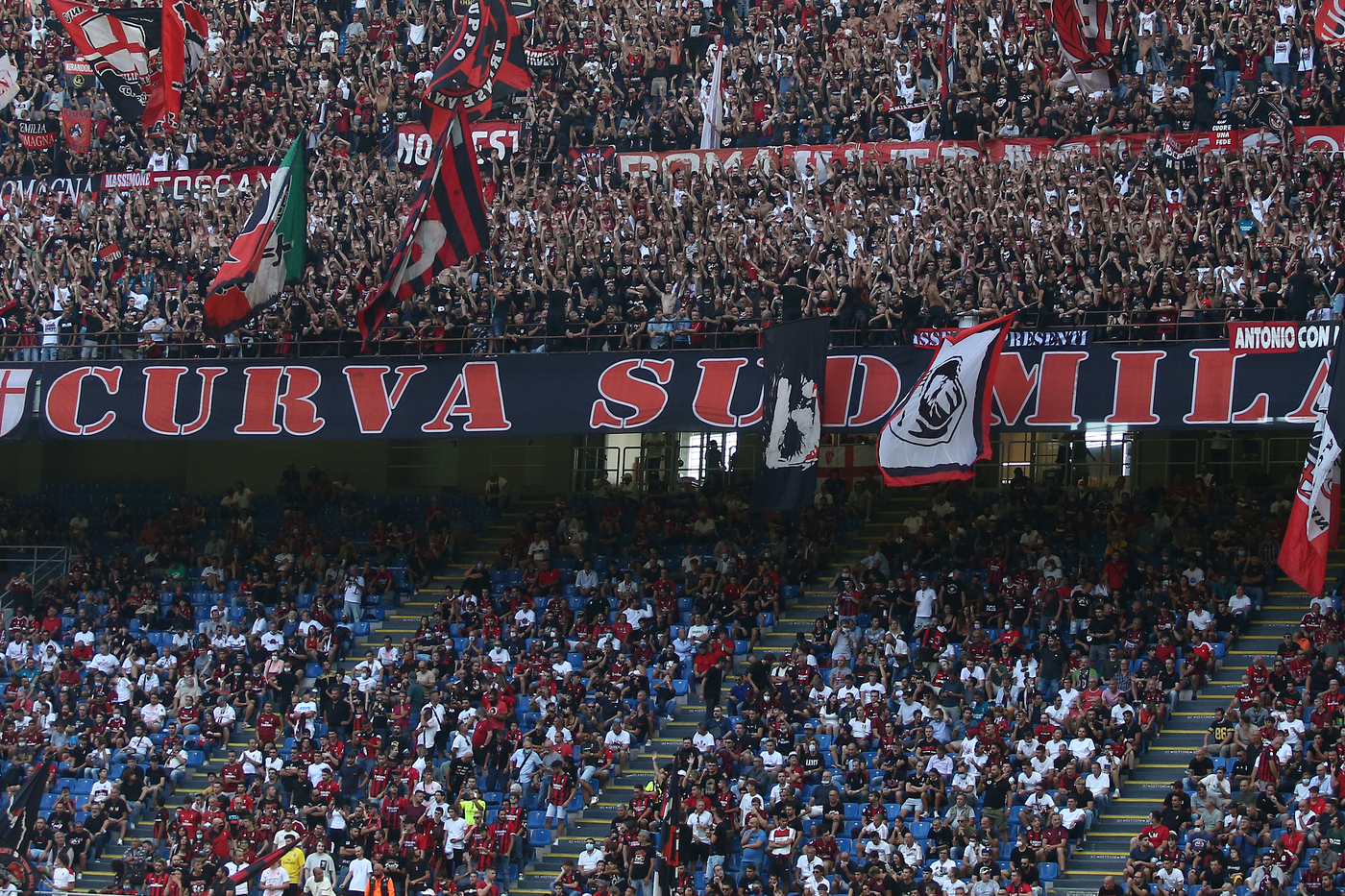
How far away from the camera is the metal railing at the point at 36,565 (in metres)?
→ 33.5

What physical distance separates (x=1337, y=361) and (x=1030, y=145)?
978 centimetres

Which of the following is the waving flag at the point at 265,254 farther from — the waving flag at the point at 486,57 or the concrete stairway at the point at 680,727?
the concrete stairway at the point at 680,727

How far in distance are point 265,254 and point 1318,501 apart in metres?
15.4

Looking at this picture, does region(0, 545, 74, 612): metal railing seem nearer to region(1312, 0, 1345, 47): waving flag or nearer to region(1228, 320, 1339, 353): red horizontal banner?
region(1228, 320, 1339, 353): red horizontal banner

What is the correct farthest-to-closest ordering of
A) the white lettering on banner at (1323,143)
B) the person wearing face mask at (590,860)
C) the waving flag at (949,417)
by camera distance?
the white lettering on banner at (1323,143) → the waving flag at (949,417) → the person wearing face mask at (590,860)

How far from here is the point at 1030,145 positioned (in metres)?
32.9

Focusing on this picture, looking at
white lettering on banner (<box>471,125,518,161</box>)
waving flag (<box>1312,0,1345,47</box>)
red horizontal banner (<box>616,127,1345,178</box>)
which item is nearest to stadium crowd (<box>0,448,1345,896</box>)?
red horizontal banner (<box>616,127,1345,178</box>)

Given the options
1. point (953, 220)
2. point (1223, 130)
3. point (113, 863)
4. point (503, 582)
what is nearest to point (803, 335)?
point (953, 220)

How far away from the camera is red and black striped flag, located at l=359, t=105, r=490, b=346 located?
29062mm

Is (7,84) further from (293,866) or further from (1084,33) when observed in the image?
(293,866)

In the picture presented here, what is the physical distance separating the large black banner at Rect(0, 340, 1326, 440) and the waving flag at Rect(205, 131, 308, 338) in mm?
878

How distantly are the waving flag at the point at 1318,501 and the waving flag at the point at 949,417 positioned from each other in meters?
3.92

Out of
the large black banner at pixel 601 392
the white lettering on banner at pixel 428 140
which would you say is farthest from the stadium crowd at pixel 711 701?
the white lettering on banner at pixel 428 140

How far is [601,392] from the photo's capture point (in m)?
28.7
